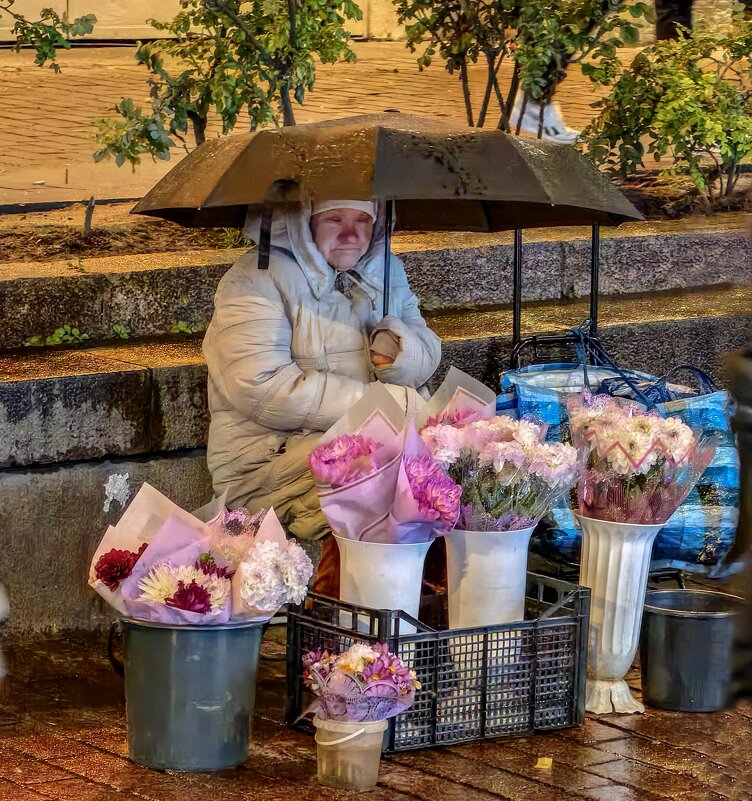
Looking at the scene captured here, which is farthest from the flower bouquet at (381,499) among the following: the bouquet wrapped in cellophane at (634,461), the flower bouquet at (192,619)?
the bouquet wrapped in cellophane at (634,461)

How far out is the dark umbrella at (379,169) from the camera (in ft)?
14.1

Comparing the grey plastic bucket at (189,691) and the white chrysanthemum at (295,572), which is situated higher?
the white chrysanthemum at (295,572)

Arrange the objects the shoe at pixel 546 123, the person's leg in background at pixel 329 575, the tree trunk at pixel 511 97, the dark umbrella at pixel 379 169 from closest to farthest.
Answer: the dark umbrella at pixel 379 169 < the person's leg in background at pixel 329 575 < the tree trunk at pixel 511 97 < the shoe at pixel 546 123

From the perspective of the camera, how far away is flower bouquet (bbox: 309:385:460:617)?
153 inches

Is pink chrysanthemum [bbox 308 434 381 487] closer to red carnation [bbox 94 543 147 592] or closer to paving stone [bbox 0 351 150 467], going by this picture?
red carnation [bbox 94 543 147 592]

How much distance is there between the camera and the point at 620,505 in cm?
435

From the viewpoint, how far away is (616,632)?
4.42 meters

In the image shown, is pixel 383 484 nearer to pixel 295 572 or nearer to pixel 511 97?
pixel 295 572

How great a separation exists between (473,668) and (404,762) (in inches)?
12.8

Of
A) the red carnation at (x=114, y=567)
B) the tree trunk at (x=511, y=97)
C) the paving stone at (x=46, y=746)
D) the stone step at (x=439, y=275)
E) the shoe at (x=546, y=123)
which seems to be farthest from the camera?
the shoe at (x=546, y=123)

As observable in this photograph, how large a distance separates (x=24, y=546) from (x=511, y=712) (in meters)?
1.83

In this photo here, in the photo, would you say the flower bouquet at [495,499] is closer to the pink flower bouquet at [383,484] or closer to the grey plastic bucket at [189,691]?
the pink flower bouquet at [383,484]

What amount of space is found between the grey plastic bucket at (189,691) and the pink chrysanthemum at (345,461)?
0.45m

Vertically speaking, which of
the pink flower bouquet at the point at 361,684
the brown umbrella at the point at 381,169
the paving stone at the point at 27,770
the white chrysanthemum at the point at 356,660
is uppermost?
the brown umbrella at the point at 381,169
